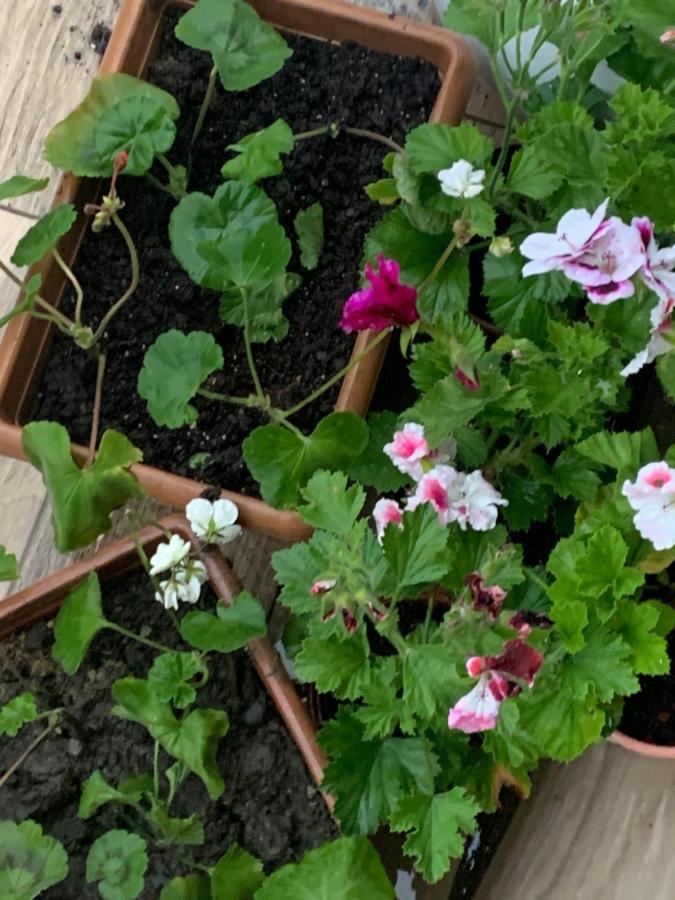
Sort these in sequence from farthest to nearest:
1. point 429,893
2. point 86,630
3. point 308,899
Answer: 1. point 429,893
2. point 86,630
3. point 308,899

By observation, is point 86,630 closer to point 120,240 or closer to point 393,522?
point 393,522

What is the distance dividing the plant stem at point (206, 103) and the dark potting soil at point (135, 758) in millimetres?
490

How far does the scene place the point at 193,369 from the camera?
0.92 metres

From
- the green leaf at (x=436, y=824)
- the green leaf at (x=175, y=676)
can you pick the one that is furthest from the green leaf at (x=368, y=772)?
the green leaf at (x=175, y=676)

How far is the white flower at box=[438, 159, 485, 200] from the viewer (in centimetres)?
87

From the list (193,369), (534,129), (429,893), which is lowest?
(429,893)

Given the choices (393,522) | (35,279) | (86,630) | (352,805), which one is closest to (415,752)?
(352,805)

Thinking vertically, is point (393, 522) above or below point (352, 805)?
above

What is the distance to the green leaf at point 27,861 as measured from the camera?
0.79m

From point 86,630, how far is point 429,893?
465 mm

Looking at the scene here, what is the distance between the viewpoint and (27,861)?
0.82 metres

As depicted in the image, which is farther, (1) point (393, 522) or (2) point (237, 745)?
(2) point (237, 745)

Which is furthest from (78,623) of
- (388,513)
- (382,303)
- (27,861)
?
(382,303)

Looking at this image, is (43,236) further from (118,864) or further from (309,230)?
(118,864)
